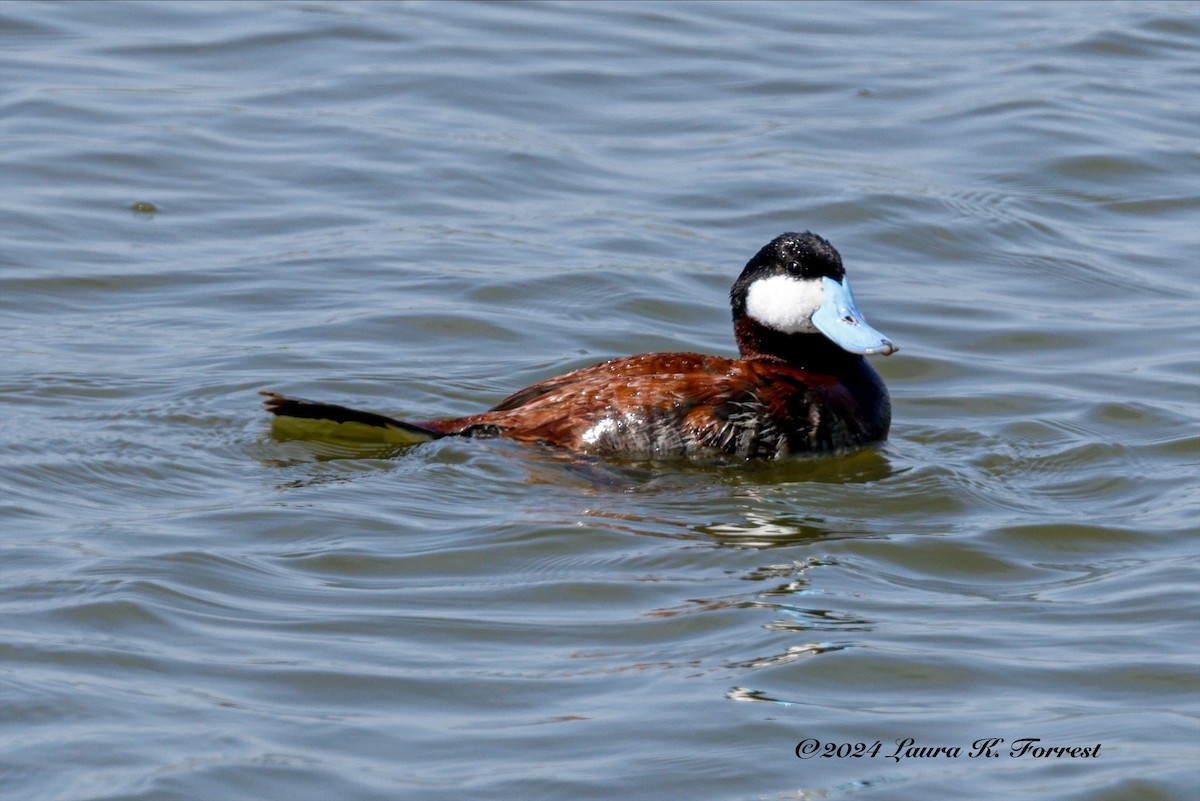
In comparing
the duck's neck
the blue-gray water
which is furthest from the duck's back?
the duck's neck

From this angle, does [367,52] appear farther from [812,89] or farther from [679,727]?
[679,727]

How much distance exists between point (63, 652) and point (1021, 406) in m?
4.90

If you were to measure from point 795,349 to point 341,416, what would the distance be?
2.02 m

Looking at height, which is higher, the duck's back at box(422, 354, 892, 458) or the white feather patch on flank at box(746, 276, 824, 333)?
the white feather patch on flank at box(746, 276, 824, 333)

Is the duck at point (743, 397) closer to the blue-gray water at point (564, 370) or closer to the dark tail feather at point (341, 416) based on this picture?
the dark tail feather at point (341, 416)

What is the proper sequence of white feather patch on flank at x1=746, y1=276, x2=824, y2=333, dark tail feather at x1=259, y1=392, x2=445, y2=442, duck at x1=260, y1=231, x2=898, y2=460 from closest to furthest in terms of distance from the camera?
dark tail feather at x1=259, y1=392, x2=445, y2=442, duck at x1=260, y1=231, x2=898, y2=460, white feather patch on flank at x1=746, y1=276, x2=824, y2=333

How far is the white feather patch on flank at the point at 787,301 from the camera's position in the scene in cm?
812

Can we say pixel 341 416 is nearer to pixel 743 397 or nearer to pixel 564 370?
pixel 743 397

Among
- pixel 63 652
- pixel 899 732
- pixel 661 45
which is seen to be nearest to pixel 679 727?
pixel 899 732

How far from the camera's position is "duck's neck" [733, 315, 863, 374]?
8.22 metres

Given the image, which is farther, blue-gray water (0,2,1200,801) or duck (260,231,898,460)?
duck (260,231,898,460)

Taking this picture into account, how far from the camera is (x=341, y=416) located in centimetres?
741

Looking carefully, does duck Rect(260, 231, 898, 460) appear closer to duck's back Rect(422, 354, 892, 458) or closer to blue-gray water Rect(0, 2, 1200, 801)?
duck's back Rect(422, 354, 892, 458)

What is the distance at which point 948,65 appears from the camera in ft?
46.7
